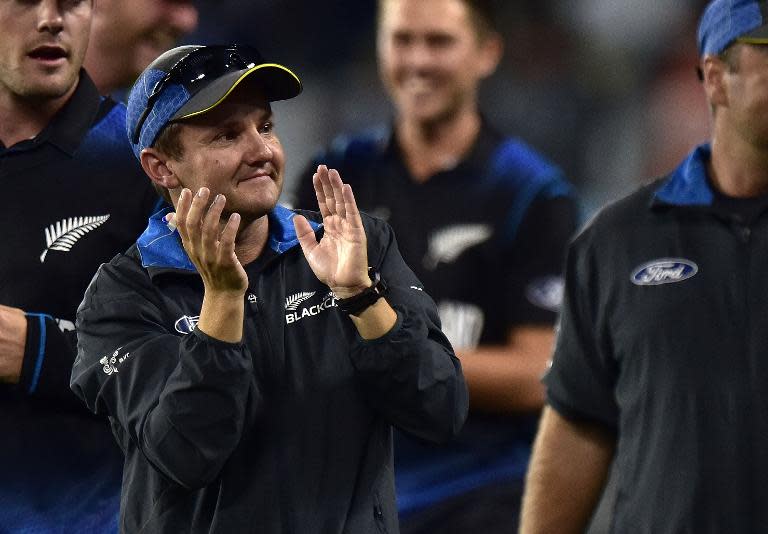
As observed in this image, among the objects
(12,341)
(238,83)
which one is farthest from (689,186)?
(12,341)

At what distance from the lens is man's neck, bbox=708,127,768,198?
3.21 m

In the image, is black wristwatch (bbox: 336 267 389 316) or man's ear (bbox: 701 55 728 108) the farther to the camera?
man's ear (bbox: 701 55 728 108)

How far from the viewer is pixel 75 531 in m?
3.33

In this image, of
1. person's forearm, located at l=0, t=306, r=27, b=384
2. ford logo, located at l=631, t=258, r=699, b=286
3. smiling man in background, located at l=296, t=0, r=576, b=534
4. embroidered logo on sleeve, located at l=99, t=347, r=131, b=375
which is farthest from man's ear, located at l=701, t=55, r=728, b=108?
person's forearm, located at l=0, t=306, r=27, b=384

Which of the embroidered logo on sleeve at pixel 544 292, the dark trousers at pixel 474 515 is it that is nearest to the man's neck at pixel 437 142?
the embroidered logo on sleeve at pixel 544 292

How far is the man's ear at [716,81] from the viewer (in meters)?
3.27

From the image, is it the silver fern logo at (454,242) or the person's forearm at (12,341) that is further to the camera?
the silver fern logo at (454,242)

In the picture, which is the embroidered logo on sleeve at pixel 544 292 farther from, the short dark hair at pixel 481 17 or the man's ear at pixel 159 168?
the man's ear at pixel 159 168

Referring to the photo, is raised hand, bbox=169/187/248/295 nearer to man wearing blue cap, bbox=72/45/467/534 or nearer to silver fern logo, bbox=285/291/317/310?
man wearing blue cap, bbox=72/45/467/534

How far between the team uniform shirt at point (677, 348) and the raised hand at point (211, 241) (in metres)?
1.04

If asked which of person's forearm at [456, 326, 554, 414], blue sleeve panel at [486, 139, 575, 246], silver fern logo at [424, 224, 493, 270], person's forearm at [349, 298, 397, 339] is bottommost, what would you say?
person's forearm at [456, 326, 554, 414]

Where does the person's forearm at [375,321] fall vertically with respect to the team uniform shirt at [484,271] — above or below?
above

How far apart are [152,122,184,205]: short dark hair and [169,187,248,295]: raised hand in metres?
0.24

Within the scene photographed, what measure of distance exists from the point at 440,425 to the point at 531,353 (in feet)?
6.28
